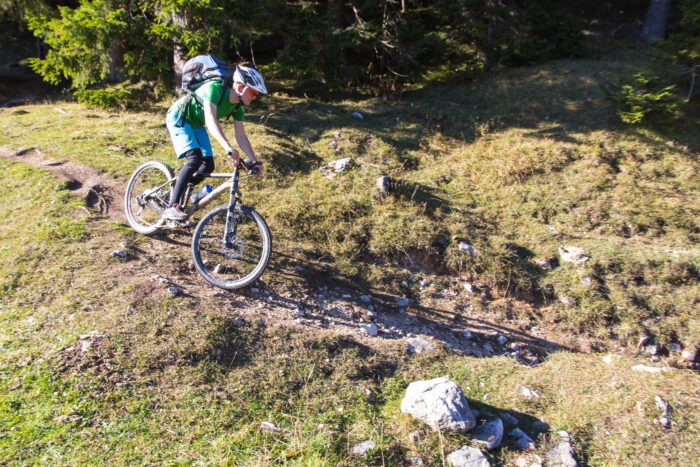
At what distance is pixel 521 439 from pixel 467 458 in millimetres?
609

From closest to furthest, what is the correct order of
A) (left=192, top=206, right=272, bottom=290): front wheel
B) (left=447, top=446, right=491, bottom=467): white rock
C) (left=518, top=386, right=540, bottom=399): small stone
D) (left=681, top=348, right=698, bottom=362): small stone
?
(left=447, top=446, right=491, bottom=467): white rock
(left=518, top=386, right=540, bottom=399): small stone
(left=192, top=206, right=272, bottom=290): front wheel
(left=681, top=348, right=698, bottom=362): small stone

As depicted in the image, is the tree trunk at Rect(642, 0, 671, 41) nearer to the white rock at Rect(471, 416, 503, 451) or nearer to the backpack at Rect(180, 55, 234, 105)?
the backpack at Rect(180, 55, 234, 105)

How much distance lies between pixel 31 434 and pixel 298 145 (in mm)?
6796

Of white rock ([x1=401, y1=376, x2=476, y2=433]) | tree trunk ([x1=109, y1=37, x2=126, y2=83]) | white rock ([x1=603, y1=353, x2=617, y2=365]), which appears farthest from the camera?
tree trunk ([x1=109, y1=37, x2=126, y2=83])

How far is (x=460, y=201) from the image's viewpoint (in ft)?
24.5

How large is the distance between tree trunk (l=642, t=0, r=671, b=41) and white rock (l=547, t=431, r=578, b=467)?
15.7 m

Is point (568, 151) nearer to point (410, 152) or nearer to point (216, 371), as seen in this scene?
point (410, 152)

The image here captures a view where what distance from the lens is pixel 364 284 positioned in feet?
19.0

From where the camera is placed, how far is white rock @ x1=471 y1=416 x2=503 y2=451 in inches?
129

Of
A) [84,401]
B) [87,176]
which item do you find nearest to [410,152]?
[87,176]

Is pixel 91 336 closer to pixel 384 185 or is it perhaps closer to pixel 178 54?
pixel 384 185

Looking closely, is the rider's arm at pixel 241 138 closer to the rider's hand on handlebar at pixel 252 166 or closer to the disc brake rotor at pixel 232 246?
the rider's hand on handlebar at pixel 252 166

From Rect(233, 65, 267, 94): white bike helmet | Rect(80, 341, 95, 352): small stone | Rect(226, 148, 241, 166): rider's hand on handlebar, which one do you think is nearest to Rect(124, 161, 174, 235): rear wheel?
Rect(226, 148, 241, 166): rider's hand on handlebar

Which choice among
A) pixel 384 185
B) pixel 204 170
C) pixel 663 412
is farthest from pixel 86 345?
Answer: pixel 663 412
